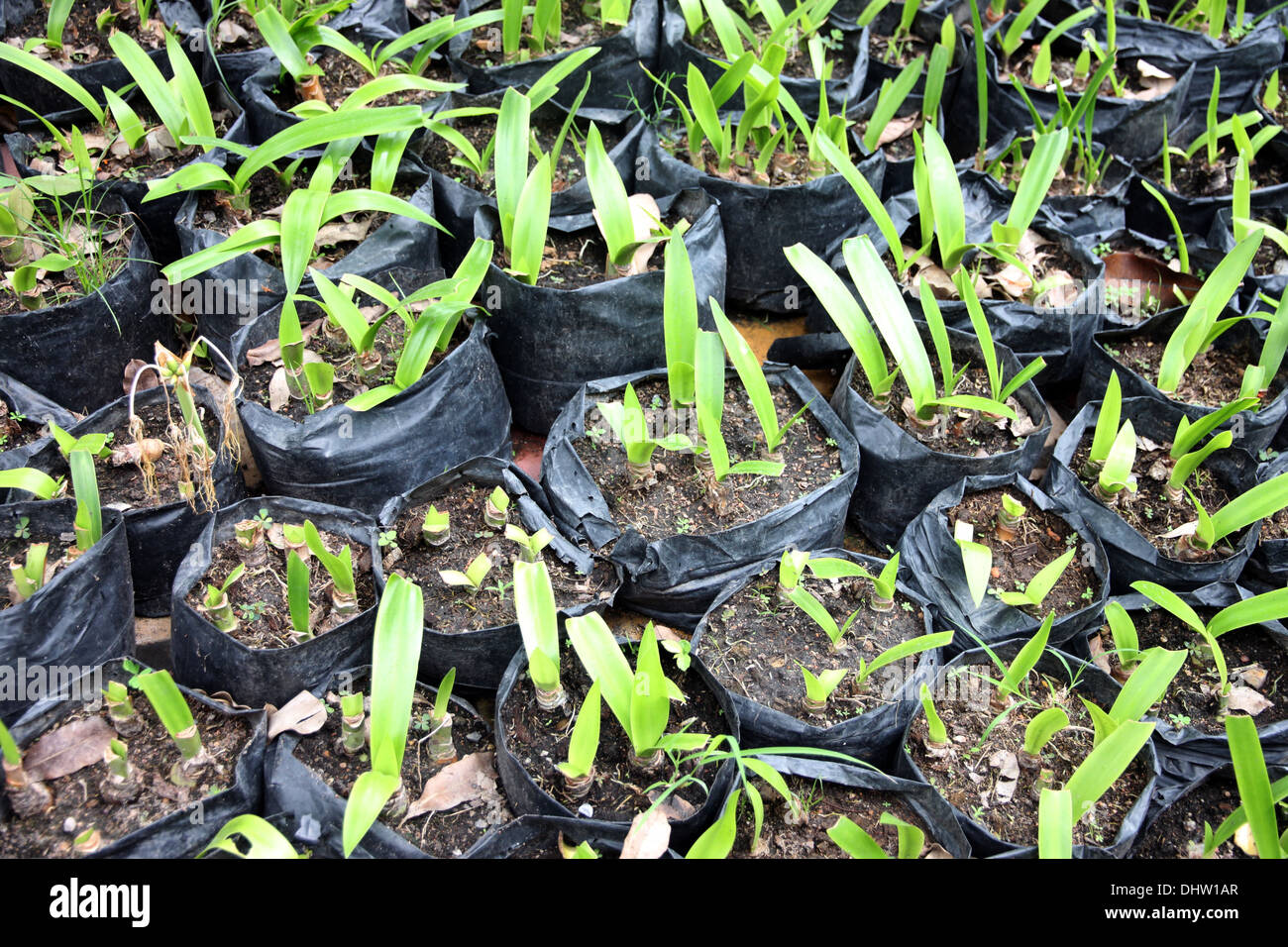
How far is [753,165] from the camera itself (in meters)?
2.80

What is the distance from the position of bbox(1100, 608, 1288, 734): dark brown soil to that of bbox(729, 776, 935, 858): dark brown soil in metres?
0.57

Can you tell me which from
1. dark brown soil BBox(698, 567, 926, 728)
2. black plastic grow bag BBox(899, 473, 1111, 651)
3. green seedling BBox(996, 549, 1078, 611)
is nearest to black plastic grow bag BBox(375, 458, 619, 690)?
dark brown soil BBox(698, 567, 926, 728)

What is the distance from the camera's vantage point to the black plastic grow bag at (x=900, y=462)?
7.55ft

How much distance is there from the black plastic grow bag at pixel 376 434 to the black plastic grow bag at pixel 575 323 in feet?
0.41

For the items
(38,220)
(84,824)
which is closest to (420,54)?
(38,220)

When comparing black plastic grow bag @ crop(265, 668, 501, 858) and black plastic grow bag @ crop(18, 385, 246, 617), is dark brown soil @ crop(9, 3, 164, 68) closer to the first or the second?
black plastic grow bag @ crop(18, 385, 246, 617)

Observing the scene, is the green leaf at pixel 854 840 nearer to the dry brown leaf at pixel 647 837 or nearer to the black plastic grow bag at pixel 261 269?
the dry brown leaf at pixel 647 837

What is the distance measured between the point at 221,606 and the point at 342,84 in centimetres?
175

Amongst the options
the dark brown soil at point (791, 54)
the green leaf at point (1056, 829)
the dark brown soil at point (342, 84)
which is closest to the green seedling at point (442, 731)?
the green leaf at point (1056, 829)

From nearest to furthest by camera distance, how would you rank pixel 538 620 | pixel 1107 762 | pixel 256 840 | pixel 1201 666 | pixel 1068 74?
pixel 256 840 < pixel 1107 762 < pixel 538 620 < pixel 1201 666 < pixel 1068 74

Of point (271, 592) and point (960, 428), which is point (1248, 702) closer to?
point (960, 428)

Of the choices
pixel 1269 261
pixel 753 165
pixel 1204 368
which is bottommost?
pixel 1204 368

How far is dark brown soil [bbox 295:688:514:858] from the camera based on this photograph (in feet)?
5.73

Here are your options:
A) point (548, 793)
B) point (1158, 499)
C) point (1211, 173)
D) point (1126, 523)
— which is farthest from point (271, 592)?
point (1211, 173)
